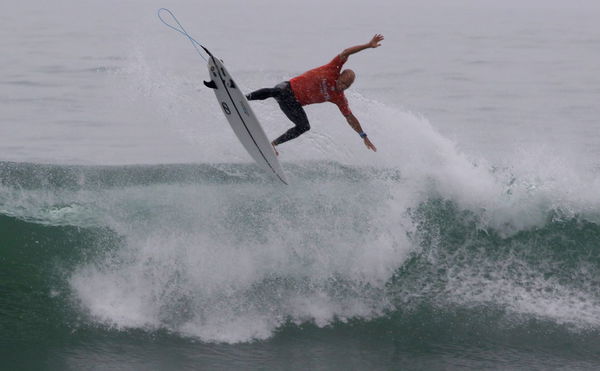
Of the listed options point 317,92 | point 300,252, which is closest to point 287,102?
point 317,92

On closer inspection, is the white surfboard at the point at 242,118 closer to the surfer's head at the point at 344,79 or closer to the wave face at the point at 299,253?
the wave face at the point at 299,253

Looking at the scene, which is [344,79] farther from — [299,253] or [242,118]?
[299,253]

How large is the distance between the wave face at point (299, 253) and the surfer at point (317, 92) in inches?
43.3

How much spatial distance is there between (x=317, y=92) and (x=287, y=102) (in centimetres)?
37

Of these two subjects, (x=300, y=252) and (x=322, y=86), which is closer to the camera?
(x=322, y=86)

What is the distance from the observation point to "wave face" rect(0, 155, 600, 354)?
8297 millimetres

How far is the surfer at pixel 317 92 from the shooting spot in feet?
27.3

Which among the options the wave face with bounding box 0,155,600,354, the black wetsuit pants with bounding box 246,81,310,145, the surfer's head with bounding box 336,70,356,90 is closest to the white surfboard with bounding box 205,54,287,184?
the black wetsuit pants with bounding box 246,81,310,145

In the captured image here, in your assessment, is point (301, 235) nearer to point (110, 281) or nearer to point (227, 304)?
point (227, 304)

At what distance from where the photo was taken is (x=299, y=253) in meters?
8.89

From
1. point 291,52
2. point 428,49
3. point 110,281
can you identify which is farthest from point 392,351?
point 428,49

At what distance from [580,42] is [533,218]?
24.2m

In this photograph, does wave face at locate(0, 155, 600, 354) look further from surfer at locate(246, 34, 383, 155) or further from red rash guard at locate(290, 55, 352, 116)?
red rash guard at locate(290, 55, 352, 116)

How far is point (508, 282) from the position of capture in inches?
344
